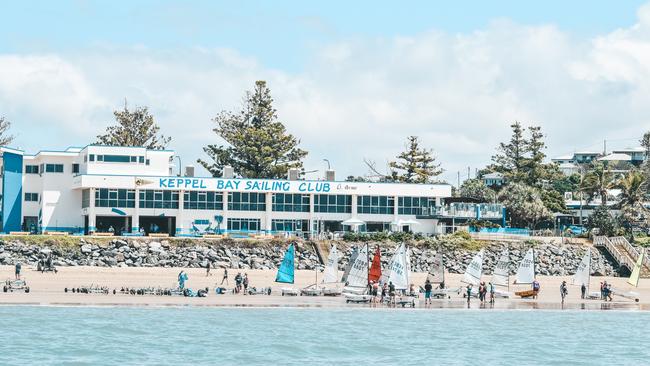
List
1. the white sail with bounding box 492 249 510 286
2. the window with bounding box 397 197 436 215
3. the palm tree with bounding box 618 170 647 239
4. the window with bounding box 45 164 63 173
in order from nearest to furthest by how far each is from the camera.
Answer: the white sail with bounding box 492 249 510 286 → the window with bounding box 45 164 63 173 → the window with bounding box 397 197 436 215 → the palm tree with bounding box 618 170 647 239

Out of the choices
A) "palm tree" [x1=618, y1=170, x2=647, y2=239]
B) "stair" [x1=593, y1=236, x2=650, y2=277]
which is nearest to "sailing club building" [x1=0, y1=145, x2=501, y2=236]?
"stair" [x1=593, y1=236, x2=650, y2=277]

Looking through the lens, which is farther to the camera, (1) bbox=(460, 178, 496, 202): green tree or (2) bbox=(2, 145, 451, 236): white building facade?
(1) bbox=(460, 178, 496, 202): green tree

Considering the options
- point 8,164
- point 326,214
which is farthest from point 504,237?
point 8,164

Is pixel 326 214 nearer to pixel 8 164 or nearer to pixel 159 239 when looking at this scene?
pixel 159 239

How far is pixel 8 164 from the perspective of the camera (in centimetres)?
10344

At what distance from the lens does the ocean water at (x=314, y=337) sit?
199 feet

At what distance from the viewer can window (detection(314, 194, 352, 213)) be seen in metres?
108

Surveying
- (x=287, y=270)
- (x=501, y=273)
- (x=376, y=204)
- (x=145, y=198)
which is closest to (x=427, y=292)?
(x=501, y=273)

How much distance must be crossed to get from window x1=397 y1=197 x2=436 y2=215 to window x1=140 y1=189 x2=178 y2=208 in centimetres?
1987

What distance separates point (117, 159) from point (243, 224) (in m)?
11.7

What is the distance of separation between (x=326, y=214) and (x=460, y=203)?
1247cm

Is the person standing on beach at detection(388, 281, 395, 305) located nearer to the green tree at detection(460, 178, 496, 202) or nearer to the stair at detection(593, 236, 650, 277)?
the stair at detection(593, 236, 650, 277)

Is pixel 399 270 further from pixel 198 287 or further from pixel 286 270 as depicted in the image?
pixel 198 287

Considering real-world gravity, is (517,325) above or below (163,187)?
below
